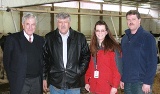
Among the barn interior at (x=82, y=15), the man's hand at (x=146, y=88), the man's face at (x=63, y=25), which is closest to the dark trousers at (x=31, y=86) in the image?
the man's face at (x=63, y=25)

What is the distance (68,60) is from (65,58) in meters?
0.04

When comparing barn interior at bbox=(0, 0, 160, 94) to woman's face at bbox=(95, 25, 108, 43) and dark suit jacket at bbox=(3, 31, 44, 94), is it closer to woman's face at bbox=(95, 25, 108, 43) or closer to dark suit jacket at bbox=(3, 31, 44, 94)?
dark suit jacket at bbox=(3, 31, 44, 94)

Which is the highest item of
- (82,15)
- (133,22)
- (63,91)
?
(82,15)

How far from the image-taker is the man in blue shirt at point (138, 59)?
3.14 meters

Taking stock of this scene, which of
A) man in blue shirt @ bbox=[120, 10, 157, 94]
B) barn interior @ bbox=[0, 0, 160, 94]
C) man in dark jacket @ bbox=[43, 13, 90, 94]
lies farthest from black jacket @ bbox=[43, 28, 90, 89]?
barn interior @ bbox=[0, 0, 160, 94]

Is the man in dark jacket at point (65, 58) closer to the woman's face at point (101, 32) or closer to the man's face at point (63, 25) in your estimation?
the man's face at point (63, 25)

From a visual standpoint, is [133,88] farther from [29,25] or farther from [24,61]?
[29,25]

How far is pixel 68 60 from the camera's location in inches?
123

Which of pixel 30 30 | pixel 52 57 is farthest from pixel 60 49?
pixel 30 30

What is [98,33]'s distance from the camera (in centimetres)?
306

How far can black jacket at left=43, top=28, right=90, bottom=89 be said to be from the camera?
10.2ft

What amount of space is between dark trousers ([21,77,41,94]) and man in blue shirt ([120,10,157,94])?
1.12m

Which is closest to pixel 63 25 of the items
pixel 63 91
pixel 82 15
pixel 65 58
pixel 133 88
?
pixel 65 58

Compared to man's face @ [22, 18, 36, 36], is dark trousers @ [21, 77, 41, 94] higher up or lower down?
lower down
